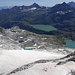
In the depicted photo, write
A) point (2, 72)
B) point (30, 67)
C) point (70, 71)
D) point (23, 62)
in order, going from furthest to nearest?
point (23, 62) → point (2, 72) → point (30, 67) → point (70, 71)

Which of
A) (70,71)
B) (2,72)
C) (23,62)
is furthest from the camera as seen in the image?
(23,62)

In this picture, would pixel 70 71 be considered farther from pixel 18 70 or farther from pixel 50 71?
pixel 18 70

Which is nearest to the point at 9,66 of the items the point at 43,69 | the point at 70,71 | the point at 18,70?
the point at 18,70

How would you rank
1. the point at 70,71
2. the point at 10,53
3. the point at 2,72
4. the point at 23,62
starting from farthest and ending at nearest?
1. the point at 10,53
2. the point at 23,62
3. the point at 2,72
4. the point at 70,71

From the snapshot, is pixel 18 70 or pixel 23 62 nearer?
pixel 18 70

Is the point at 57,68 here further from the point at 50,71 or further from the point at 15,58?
the point at 15,58

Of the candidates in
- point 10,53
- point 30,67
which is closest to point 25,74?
point 30,67

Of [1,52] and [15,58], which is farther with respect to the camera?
[1,52]

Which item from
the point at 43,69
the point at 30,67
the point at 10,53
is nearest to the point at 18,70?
the point at 30,67

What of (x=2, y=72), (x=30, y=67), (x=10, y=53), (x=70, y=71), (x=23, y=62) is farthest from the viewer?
(x=10, y=53)
